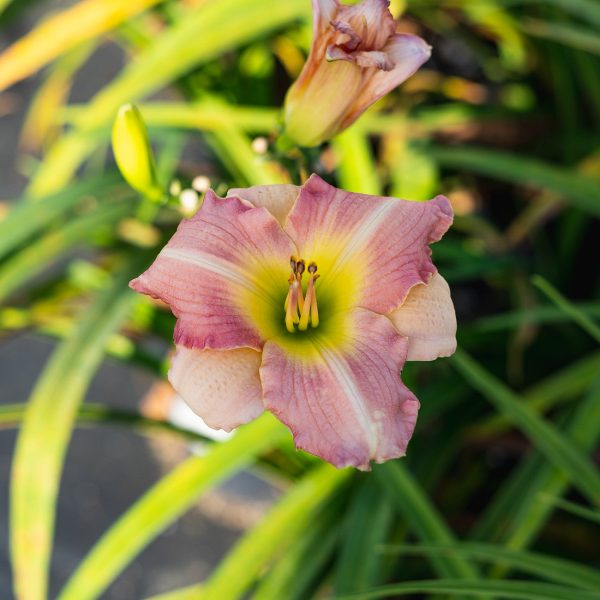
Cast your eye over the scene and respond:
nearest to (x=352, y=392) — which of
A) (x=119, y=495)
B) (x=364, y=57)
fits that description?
(x=364, y=57)

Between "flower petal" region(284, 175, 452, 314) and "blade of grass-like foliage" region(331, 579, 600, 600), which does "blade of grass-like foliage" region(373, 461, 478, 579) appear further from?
"flower petal" region(284, 175, 452, 314)

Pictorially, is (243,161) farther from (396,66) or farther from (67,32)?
(396,66)

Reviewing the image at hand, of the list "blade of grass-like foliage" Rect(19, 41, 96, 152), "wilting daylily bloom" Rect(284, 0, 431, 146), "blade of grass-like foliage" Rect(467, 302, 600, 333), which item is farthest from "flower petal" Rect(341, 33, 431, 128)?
"blade of grass-like foliage" Rect(19, 41, 96, 152)

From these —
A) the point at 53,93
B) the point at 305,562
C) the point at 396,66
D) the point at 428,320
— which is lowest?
the point at 305,562

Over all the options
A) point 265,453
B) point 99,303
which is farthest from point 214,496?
point 99,303

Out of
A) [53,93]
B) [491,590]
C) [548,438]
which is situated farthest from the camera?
[53,93]

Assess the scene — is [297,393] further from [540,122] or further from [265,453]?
[540,122]
